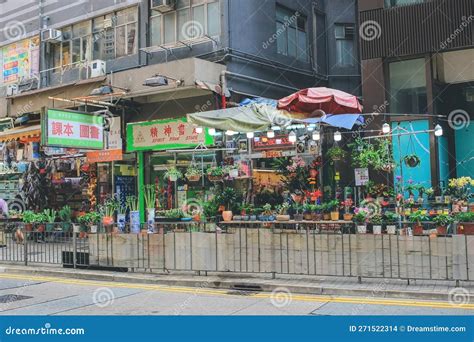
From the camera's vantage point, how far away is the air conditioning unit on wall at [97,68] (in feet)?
64.9

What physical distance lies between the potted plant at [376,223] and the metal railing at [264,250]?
37cm

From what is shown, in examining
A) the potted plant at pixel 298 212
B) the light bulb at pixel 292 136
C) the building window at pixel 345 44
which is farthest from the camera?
the building window at pixel 345 44

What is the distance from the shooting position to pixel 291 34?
2045cm

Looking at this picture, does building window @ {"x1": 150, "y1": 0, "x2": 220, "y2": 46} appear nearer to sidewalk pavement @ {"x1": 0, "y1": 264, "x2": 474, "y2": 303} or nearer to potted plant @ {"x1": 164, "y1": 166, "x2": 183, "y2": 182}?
potted plant @ {"x1": 164, "y1": 166, "x2": 183, "y2": 182}

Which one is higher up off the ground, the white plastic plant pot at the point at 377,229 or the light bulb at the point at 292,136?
the light bulb at the point at 292,136

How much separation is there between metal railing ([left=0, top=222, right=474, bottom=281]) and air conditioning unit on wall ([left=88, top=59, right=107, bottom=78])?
328 inches

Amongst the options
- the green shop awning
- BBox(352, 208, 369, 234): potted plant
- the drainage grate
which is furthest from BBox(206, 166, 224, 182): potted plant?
the drainage grate

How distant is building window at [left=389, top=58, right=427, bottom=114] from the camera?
16266 millimetres

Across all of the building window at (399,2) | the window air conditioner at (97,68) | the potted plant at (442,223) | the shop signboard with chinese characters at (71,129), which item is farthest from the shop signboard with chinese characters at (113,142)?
the potted plant at (442,223)

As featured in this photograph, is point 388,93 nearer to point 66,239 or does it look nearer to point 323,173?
point 323,173

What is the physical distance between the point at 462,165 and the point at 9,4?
19.6 m

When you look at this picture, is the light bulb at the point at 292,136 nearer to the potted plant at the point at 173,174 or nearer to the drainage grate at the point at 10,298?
the potted plant at the point at 173,174

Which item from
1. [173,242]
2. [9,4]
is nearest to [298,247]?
[173,242]

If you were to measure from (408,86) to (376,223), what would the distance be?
26.2 ft
